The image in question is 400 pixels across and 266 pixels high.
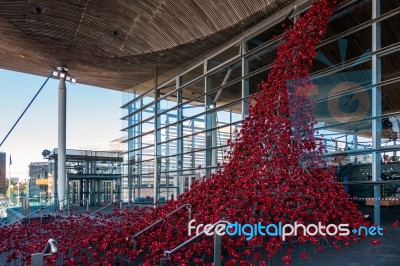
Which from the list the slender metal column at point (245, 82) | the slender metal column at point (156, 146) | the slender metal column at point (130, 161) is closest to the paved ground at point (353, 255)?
the slender metal column at point (245, 82)

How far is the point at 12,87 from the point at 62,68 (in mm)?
29613

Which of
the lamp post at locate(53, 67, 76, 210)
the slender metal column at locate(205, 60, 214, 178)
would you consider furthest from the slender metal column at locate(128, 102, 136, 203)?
the slender metal column at locate(205, 60, 214, 178)

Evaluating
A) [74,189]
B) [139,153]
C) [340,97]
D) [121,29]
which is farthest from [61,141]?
[340,97]

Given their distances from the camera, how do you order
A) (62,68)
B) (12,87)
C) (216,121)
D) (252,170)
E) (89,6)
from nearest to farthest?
1. (252,170)
2. (89,6)
3. (216,121)
4. (62,68)
5. (12,87)

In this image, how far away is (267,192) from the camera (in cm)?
764

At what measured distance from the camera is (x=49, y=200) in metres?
22.2

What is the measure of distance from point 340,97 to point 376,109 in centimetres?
146

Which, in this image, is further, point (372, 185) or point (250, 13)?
point (250, 13)

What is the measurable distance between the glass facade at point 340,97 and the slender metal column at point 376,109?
0.9 inches

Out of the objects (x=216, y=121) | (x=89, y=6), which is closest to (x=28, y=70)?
(x=89, y=6)

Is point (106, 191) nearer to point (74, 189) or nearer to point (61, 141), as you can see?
point (74, 189)

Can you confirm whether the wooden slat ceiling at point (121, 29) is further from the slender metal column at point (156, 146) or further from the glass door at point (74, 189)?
the glass door at point (74, 189)

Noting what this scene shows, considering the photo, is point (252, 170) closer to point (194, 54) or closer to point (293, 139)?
A: point (293, 139)

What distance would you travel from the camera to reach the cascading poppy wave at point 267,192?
267 inches
